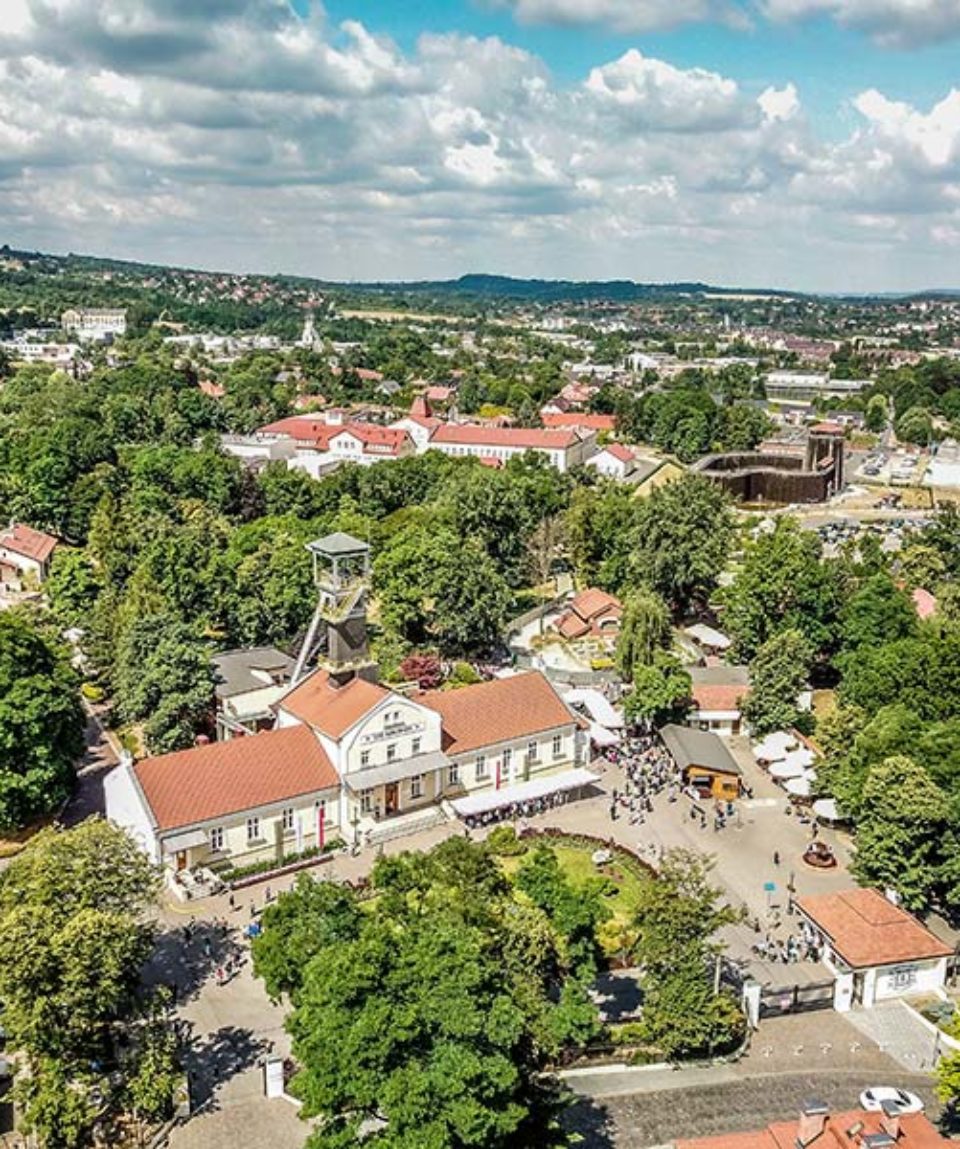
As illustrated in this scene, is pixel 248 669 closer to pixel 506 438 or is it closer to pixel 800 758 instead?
pixel 800 758

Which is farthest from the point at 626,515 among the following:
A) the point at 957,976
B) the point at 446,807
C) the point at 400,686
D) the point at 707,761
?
the point at 957,976

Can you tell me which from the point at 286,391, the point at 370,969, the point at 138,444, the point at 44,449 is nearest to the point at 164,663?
the point at 370,969

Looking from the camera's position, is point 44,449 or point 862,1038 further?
point 44,449

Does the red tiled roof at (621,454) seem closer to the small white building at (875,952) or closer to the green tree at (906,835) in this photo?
the green tree at (906,835)

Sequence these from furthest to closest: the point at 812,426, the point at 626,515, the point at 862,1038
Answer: the point at 812,426, the point at 626,515, the point at 862,1038

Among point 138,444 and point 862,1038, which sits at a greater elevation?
point 138,444

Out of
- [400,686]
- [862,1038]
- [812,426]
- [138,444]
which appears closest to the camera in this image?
[862,1038]

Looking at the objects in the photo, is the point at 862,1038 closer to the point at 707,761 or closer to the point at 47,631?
the point at 707,761
